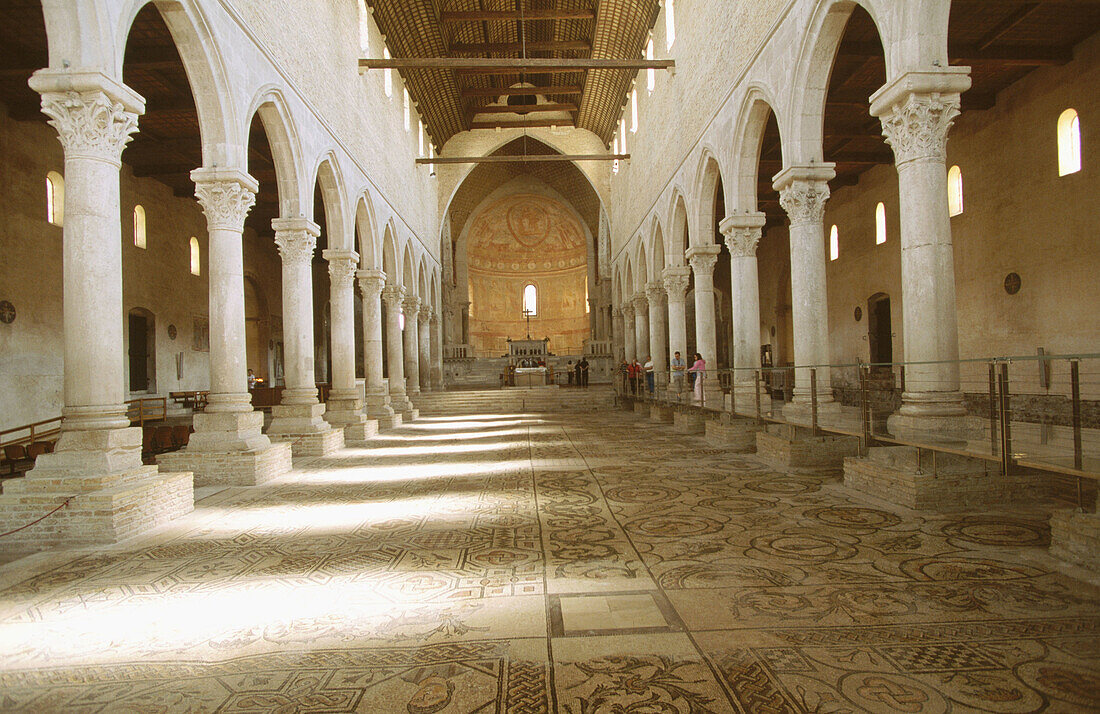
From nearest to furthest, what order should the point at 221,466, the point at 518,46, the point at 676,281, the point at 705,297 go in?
the point at 221,466 < the point at 705,297 < the point at 676,281 < the point at 518,46

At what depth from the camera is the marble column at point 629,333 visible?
28938 millimetres

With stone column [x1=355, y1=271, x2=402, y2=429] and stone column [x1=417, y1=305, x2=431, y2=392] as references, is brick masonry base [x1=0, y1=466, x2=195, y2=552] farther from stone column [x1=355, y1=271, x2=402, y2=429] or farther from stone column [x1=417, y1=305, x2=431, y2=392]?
stone column [x1=417, y1=305, x2=431, y2=392]

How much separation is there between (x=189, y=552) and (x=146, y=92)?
1265 centimetres

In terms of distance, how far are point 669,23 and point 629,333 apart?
526 inches

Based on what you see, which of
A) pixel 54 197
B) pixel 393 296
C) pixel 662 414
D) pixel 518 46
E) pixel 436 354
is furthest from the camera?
pixel 436 354

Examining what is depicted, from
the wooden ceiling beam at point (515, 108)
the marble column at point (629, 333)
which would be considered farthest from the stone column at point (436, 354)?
the wooden ceiling beam at point (515, 108)

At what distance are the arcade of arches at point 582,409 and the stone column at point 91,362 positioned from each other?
35 millimetres

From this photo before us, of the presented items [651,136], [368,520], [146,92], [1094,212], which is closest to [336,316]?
[146,92]

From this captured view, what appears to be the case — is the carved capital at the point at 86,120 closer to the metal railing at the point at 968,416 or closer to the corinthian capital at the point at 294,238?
the corinthian capital at the point at 294,238

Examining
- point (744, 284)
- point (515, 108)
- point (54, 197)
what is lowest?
point (744, 284)

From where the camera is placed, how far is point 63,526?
599cm

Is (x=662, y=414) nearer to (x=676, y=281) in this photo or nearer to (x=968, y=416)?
(x=676, y=281)

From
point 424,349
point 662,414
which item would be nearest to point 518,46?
point 424,349

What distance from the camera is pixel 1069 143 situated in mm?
12633
